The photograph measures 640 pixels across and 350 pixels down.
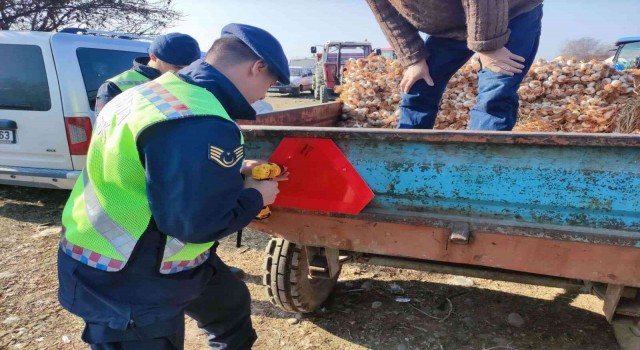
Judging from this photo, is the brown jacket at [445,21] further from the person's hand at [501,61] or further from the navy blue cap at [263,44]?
the navy blue cap at [263,44]

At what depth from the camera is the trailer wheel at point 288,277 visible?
2768 millimetres

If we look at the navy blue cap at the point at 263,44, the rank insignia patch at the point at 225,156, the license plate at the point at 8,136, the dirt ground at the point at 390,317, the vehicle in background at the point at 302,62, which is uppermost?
the navy blue cap at the point at 263,44

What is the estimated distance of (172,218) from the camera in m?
1.31

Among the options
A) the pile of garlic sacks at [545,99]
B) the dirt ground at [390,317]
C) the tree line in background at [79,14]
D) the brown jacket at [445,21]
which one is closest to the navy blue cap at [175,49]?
the brown jacket at [445,21]

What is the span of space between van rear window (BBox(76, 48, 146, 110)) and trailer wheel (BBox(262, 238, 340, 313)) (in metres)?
2.98

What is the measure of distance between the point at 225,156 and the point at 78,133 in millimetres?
3994

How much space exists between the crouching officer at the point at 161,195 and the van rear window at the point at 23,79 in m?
3.81

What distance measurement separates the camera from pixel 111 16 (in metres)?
11.4

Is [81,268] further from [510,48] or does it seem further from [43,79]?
[43,79]

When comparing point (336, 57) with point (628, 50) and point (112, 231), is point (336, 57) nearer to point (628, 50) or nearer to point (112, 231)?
point (628, 50)

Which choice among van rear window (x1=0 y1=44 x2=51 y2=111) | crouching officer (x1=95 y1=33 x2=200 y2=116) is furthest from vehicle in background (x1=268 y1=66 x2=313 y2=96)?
crouching officer (x1=95 y1=33 x2=200 y2=116)

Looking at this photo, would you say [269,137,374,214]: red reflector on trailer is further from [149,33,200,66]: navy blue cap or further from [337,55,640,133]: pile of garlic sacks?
[337,55,640,133]: pile of garlic sacks

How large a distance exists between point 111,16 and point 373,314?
11.1 m

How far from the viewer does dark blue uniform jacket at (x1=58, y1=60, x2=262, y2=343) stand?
4.16 ft
